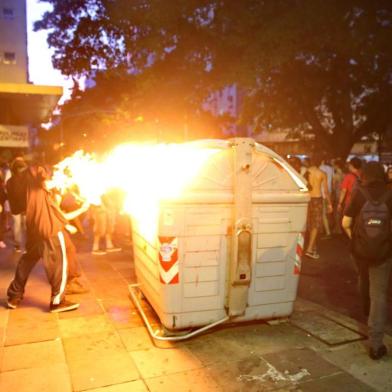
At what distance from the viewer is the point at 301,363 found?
3963 millimetres

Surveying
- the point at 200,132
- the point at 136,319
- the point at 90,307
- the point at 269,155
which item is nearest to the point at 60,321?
the point at 90,307

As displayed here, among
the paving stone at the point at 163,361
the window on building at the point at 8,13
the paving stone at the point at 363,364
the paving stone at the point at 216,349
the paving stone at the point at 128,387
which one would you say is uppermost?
the window on building at the point at 8,13

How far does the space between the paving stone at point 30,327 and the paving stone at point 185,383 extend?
4.89 feet

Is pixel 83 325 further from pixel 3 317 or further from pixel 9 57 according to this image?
pixel 9 57

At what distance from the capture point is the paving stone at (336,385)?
3.51 meters

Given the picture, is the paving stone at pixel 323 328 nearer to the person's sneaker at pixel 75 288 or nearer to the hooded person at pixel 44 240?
the hooded person at pixel 44 240

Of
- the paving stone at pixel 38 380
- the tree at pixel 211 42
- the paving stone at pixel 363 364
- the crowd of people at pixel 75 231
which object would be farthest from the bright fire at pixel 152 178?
the tree at pixel 211 42

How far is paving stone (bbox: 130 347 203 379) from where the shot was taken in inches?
151

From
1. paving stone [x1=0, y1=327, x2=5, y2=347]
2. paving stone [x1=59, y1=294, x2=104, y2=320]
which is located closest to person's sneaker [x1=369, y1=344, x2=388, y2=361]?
paving stone [x1=59, y1=294, x2=104, y2=320]

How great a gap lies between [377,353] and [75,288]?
4.04 m

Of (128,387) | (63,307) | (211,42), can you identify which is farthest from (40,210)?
(211,42)

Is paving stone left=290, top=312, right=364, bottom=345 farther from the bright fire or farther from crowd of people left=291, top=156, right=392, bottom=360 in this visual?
the bright fire

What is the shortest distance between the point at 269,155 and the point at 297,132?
2067 cm

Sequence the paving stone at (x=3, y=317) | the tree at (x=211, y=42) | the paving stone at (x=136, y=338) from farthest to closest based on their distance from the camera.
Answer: the tree at (x=211, y=42) → the paving stone at (x=3, y=317) → the paving stone at (x=136, y=338)
